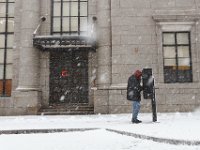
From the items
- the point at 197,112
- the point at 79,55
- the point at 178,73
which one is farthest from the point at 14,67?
the point at 197,112

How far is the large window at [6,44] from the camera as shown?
15.8 meters

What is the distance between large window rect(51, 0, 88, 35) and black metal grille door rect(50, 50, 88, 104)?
3.52ft

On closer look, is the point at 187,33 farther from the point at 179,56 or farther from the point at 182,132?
the point at 182,132

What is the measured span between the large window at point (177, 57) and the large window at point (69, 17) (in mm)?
4057

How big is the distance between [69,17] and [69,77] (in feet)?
9.71

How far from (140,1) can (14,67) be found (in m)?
6.72

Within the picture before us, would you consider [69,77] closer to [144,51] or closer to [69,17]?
[69,17]

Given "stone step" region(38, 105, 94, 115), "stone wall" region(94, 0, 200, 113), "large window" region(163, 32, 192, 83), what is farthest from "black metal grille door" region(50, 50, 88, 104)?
"large window" region(163, 32, 192, 83)

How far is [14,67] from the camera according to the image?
1577 centimetres

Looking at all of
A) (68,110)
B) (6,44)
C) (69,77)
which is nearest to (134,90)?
(68,110)

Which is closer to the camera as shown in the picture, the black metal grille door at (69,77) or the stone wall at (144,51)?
the stone wall at (144,51)

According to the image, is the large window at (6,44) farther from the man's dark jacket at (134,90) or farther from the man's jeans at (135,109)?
the man's jeans at (135,109)

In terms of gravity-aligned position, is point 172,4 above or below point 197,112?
above

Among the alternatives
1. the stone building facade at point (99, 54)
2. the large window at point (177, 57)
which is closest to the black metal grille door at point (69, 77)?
the stone building facade at point (99, 54)
